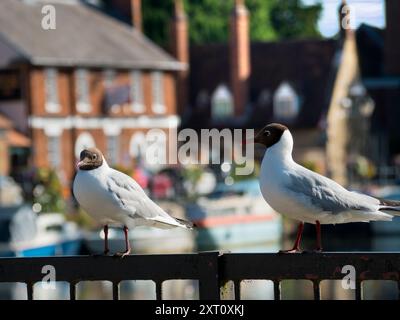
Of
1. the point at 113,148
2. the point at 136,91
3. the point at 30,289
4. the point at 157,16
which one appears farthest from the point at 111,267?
the point at 157,16

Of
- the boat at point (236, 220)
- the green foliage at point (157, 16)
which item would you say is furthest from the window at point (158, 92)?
the green foliage at point (157, 16)

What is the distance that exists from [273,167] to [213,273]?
91 centimetres

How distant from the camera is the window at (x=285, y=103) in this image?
187 feet

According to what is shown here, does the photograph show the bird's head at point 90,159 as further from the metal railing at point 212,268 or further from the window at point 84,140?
the window at point 84,140

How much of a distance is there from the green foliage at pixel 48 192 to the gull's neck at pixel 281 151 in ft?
112

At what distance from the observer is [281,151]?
25.6ft

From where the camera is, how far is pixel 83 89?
51406 mm

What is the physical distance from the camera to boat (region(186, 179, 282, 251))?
4653cm

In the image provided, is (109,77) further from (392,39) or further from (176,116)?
(392,39)

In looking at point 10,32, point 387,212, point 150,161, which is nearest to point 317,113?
point 150,161

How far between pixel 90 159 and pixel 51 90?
42064 millimetres

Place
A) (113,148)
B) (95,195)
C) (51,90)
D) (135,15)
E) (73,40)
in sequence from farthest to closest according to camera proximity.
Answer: (135,15)
(113,148)
(73,40)
(51,90)
(95,195)

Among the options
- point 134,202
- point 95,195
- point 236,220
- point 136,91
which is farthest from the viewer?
point 136,91

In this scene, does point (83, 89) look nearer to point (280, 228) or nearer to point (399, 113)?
point (280, 228)
